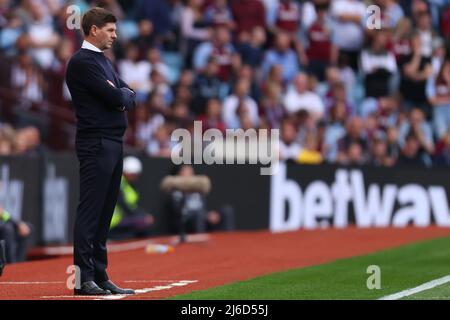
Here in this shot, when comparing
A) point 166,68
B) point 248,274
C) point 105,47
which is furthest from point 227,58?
point 105,47

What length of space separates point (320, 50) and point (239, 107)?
3177mm

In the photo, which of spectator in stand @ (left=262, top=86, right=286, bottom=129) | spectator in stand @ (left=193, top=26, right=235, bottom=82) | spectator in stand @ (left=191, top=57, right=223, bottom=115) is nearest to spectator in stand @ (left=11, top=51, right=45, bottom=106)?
spectator in stand @ (left=191, top=57, right=223, bottom=115)

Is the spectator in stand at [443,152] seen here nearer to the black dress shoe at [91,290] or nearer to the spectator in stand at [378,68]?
the spectator in stand at [378,68]

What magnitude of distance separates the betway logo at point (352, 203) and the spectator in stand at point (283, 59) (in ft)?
10.4

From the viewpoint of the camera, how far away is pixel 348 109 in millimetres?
23766

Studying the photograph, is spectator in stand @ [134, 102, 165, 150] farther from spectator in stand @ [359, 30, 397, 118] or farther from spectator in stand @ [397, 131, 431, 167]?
spectator in stand @ [359, 30, 397, 118]

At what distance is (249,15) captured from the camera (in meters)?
24.9

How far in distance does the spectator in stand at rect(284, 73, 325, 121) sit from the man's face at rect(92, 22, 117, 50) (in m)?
13.6

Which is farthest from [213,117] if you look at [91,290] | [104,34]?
[91,290]

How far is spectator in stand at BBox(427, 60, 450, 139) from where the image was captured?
78.4 ft

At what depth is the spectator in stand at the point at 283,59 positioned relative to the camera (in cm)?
2427

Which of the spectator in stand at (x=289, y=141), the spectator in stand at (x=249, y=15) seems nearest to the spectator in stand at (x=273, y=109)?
the spectator in stand at (x=289, y=141)

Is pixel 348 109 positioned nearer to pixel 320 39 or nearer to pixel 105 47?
pixel 320 39

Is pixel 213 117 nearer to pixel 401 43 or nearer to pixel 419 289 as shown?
pixel 401 43
